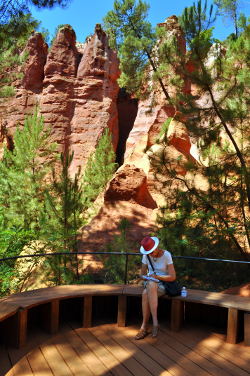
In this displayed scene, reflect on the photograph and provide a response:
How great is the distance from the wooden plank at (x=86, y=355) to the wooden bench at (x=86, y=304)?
266 millimetres

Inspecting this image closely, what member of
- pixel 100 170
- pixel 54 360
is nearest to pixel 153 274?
pixel 54 360

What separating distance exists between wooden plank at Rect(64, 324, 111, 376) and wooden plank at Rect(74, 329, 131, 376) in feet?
0.15

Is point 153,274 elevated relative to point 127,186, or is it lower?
lower

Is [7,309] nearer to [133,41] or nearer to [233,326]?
[233,326]

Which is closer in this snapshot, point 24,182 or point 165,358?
point 165,358

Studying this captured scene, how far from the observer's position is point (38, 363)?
319 cm

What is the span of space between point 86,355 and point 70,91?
25433mm

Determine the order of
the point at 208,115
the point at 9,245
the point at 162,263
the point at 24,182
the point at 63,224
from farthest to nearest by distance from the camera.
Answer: the point at 24,182 → the point at 9,245 → the point at 63,224 → the point at 208,115 → the point at 162,263

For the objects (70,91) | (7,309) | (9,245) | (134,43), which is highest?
(70,91)

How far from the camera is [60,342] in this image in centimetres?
370

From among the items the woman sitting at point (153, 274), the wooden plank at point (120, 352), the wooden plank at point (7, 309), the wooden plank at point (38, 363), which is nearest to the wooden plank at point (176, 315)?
the woman sitting at point (153, 274)

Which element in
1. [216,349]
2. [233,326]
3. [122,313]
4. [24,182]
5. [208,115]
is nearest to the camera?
[216,349]

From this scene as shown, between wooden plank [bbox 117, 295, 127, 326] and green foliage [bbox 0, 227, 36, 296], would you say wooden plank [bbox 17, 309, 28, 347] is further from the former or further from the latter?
green foliage [bbox 0, 227, 36, 296]

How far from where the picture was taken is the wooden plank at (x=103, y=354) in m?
3.11
